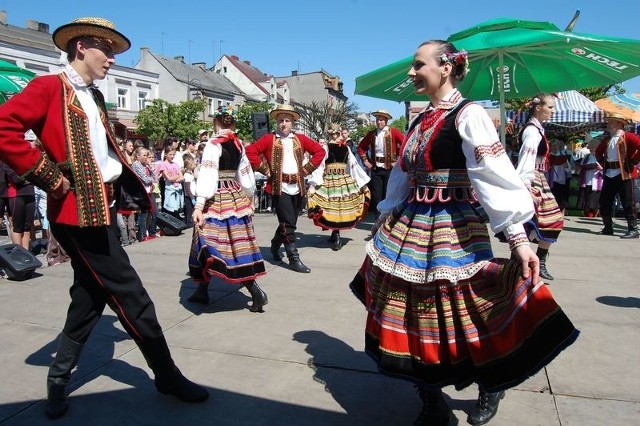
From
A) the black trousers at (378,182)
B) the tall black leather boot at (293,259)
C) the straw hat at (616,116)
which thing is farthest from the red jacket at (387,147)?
the straw hat at (616,116)

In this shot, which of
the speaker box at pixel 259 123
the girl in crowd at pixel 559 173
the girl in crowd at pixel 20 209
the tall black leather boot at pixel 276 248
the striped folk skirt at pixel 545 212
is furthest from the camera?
the speaker box at pixel 259 123

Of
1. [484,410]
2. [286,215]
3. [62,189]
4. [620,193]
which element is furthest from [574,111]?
[62,189]

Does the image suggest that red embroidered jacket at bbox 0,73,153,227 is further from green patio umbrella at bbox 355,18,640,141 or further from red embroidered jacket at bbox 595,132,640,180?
red embroidered jacket at bbox 595,132,640,180

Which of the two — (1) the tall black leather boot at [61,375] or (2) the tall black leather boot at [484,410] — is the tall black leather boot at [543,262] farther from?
(1) the tall black leather boot at [61,375]

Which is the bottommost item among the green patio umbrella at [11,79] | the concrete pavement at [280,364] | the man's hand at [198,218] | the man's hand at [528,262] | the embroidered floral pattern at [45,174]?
the concrete pavement at [280,364]

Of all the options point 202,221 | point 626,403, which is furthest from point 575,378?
point 202,221

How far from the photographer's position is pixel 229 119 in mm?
4707

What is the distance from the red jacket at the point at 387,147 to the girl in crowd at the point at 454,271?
20.4 ft

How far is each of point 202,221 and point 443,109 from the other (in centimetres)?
252

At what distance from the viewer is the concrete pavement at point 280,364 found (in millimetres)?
2775

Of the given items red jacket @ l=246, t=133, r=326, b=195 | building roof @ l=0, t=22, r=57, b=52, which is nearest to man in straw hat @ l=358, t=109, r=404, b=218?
red jacket @ l=246, t=133, r=326, b=195

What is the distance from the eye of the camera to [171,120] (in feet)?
103

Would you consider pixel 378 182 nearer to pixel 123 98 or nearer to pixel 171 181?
pixel 171 181

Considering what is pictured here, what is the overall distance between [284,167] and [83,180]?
371 centimetres
